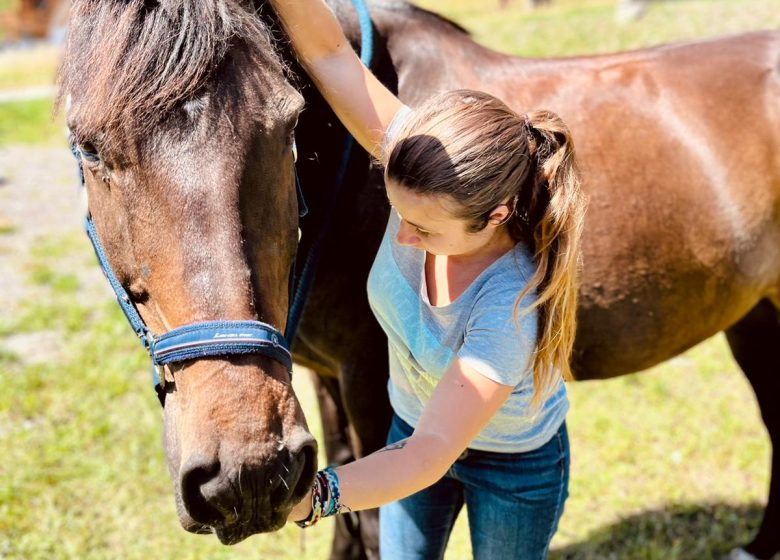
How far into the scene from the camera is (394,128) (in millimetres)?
1646

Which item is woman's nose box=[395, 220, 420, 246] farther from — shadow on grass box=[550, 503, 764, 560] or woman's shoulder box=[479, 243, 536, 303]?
shadow on grass box=[550, 503, 764, 560]

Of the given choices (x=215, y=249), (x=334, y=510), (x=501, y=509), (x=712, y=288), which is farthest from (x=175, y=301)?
(x=712, y=288)

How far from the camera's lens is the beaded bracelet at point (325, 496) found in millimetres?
1391

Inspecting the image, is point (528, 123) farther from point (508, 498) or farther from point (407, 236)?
point (508, 498)

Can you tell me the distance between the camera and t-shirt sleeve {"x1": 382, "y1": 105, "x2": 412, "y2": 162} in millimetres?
1562

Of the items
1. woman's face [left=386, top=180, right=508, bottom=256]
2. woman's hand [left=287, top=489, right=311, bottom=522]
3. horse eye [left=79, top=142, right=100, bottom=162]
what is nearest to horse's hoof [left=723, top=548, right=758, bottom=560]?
woman's face [left=386, top=180, right=508, bottom=256]

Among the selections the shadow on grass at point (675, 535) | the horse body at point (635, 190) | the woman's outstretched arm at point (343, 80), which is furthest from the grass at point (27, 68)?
the woman's outstretched arm at point (343, 80)

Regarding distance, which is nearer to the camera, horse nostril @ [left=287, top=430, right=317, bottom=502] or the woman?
horse nostril @ [left=287, top=430, right=317, bottom=502]

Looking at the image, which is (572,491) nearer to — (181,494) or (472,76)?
(472,76)

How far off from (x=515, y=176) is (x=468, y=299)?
0.28 meters

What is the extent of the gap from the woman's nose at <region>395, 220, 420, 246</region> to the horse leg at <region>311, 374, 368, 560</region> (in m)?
1.35

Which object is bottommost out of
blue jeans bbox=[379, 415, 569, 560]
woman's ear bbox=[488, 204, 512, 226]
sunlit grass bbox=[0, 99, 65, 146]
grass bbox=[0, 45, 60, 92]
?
grass bbox=[0, 45, 60, 92]

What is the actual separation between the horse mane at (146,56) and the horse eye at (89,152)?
33 mm

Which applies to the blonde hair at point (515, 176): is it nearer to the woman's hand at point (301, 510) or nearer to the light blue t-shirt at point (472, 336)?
the light blue t-shirt at point (472, 336)
